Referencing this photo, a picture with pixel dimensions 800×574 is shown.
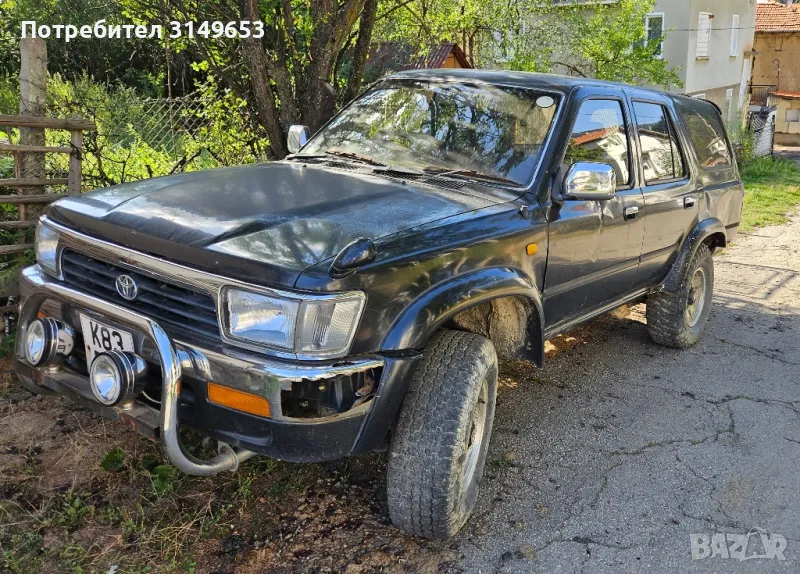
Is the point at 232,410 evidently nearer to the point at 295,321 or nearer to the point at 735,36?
the point at 295,321

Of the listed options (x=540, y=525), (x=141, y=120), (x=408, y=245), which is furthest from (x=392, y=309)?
(x=141, y=120)

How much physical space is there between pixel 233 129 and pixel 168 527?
458 centimetres

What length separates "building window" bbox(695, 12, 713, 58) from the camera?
22438 millimetres

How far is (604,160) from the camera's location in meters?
4.04

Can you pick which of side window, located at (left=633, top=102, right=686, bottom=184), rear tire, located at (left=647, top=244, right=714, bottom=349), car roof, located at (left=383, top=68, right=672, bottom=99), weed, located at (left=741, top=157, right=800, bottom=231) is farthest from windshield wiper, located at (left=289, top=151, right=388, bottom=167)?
weed, located at (left=741, top=157, right=800, bottom=231)

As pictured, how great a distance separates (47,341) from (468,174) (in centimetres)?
199

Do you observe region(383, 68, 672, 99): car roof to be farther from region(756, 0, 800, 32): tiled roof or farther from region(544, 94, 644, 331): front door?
region(756, 0, 800, 32): tiled roof

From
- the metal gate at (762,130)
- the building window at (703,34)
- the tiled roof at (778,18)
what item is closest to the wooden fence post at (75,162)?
the metal gate at (762,130)

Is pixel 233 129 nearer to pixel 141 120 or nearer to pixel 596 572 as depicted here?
pixel 141 120

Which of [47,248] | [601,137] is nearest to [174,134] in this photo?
[47,248]

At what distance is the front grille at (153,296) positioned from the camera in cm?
257

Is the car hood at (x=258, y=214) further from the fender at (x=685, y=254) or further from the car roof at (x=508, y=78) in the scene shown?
the fender at (x=685, y=254)

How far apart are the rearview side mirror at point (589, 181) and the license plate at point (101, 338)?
2064mm

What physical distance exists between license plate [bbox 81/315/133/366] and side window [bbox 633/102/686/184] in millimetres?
3117
